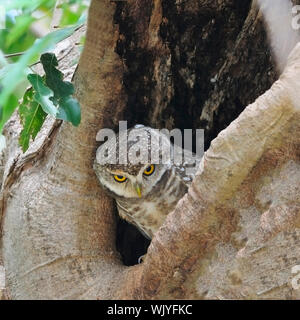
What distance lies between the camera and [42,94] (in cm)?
226

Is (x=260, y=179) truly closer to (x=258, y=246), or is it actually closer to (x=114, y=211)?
(x=258, y=246)

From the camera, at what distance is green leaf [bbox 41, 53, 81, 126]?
2307 mm

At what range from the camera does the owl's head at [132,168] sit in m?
2.57

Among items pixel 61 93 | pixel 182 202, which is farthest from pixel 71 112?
pixel 182 202

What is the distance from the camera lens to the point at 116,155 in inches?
101

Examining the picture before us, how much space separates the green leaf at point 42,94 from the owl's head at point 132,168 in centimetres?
39

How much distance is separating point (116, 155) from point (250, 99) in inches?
26.3

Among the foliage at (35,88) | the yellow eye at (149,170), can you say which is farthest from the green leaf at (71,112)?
the yellow eye at (149,170)

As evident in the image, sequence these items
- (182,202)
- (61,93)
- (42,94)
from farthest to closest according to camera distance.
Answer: (61,93) → (42,94) → (182,202)

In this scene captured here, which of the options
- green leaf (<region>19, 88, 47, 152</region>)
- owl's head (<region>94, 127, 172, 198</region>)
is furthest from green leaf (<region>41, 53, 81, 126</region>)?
owl's head (<region>94, 127, 172, 198</region>)

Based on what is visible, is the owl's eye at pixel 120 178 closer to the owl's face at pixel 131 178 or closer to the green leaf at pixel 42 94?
the owl's face at pixel 131 178

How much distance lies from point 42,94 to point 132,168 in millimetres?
560

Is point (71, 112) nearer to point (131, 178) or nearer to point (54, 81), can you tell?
point (54, 81)
